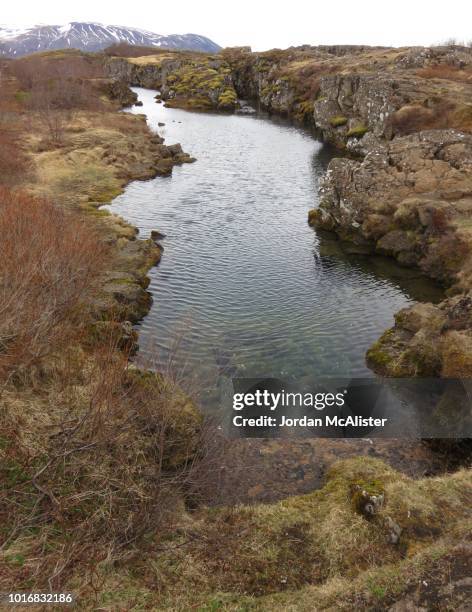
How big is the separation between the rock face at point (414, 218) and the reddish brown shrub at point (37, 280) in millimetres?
15590

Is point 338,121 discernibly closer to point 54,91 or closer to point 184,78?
point 54,91

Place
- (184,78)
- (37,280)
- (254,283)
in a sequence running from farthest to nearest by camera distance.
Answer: (184,78) < (254,283) < (37,280)

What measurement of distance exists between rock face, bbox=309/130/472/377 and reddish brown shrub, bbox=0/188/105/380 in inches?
614

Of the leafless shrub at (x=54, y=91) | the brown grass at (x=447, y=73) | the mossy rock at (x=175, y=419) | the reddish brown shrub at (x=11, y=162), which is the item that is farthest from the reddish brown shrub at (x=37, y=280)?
the brown grass at (x=447, y=73)

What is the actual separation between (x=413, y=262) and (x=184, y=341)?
861 inches

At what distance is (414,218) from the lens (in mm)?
42469

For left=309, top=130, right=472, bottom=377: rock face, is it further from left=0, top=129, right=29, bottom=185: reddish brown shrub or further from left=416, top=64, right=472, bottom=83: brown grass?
left=416, top=64, right=472, bottom=83: brown grass

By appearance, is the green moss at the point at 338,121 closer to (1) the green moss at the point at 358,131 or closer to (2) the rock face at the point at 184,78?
(1) the green moss at the point at 358,131

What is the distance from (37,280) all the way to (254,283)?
56.8 ft

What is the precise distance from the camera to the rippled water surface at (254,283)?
2658 cm

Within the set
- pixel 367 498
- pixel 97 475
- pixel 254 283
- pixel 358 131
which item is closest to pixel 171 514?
pixel 97 475

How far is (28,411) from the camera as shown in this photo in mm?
15781

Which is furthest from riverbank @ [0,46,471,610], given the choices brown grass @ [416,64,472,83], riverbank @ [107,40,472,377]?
brown grass @ [416,64,472,83]

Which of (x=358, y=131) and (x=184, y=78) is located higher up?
(x=184, y=78)
